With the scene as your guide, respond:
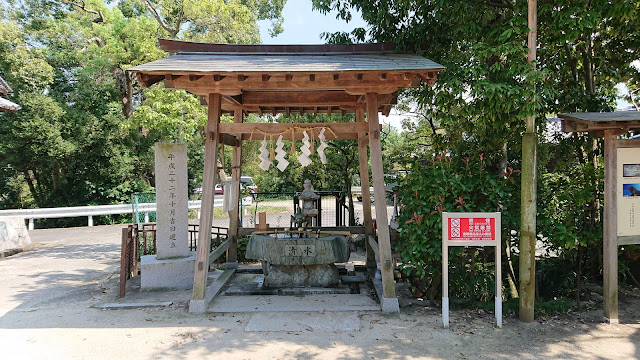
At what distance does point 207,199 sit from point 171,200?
1823 mm

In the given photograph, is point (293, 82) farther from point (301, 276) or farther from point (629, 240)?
point (629, 240)

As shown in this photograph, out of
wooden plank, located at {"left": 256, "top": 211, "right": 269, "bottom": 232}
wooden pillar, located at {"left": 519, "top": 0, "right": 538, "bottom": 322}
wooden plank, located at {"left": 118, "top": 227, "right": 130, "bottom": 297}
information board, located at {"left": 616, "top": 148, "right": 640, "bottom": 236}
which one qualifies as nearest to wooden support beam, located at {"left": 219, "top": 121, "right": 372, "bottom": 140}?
wooden plank, located at {"left": 256, "top": 211, "right": 269, "bottom": 232}

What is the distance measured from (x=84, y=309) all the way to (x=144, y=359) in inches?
93.8

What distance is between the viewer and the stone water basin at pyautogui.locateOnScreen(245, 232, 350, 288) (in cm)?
672

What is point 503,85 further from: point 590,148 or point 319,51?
point 319,51

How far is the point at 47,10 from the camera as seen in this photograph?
18.6 meters

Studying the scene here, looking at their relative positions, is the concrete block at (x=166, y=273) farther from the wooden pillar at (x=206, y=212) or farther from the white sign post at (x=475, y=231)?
the white sign post at (x=475, y=231)

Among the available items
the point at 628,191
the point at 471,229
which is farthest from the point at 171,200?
the point at 628,191

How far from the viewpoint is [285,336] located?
4898 millimetres

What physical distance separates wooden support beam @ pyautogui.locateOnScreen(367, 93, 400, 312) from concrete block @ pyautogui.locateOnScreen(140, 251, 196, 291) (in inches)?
145

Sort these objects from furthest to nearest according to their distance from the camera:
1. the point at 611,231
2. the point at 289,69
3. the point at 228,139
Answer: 1. the point at 228,139
2. the point at 289,69
3. the point at 611,231

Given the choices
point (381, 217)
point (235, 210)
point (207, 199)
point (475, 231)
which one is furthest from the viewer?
point (235, 210)

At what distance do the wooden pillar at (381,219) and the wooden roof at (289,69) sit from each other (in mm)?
449

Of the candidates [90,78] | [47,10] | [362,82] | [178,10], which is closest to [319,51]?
[362,82]
